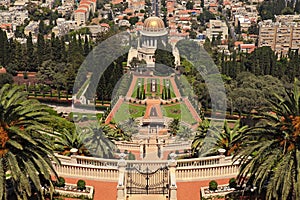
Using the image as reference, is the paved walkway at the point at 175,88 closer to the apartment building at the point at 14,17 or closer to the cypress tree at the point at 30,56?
the cypress tree at the point at 30,56

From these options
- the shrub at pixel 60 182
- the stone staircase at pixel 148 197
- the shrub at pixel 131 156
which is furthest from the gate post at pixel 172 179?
the shrub at pixel 131 156

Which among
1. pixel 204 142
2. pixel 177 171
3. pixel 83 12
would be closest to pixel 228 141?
pixel 204 142

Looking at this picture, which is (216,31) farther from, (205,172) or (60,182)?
(60,182)

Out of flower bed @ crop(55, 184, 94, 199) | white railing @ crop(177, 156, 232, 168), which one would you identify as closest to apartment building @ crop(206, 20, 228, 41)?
white railing @ crop(177, 156, 232, 168)

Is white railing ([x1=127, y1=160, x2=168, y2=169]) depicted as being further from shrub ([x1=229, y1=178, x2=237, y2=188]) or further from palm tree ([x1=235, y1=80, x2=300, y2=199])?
palm tree ([x1=235, y1=80, x2=300, y2=199])

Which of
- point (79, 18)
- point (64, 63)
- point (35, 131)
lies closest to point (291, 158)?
point (35, 131)
